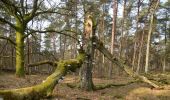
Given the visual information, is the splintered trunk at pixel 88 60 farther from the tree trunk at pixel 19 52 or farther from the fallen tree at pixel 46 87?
the tree trunk at pixel 19 52

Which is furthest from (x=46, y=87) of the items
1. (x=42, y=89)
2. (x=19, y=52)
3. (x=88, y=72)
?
(x=19, y=52)

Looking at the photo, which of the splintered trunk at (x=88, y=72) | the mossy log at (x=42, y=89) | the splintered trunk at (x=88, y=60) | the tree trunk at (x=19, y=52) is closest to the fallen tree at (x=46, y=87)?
the mossy log at (x=42, y=89)

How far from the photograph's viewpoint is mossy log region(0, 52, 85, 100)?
5.58 m

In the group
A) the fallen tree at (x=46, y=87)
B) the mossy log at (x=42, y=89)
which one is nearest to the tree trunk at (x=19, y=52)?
the fallen tree at (x=46, y=87)

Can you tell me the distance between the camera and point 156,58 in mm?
57062

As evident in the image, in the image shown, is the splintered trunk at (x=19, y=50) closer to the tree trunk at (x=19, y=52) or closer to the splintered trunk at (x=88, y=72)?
the tree trunk at (x=19, y=52)

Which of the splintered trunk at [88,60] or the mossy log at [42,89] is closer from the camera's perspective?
the mossy log at [42,89]

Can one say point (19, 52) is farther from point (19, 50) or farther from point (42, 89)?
point (42, 89)

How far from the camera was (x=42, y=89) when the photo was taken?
24.2ft

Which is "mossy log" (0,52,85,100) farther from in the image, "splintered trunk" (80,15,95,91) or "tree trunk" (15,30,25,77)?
"tree trunk" (15,30,25,77)

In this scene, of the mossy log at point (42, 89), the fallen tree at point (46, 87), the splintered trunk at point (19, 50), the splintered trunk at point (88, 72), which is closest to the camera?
the mossy log at point (42, 89)

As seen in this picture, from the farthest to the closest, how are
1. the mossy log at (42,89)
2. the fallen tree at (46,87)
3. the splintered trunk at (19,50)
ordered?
the splintered trunk at (19,50) < the fallen tree at (46,87) < the mossy log at (42,89)

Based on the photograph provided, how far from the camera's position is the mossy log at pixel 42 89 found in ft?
18.3

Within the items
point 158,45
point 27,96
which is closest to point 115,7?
point 27,96
